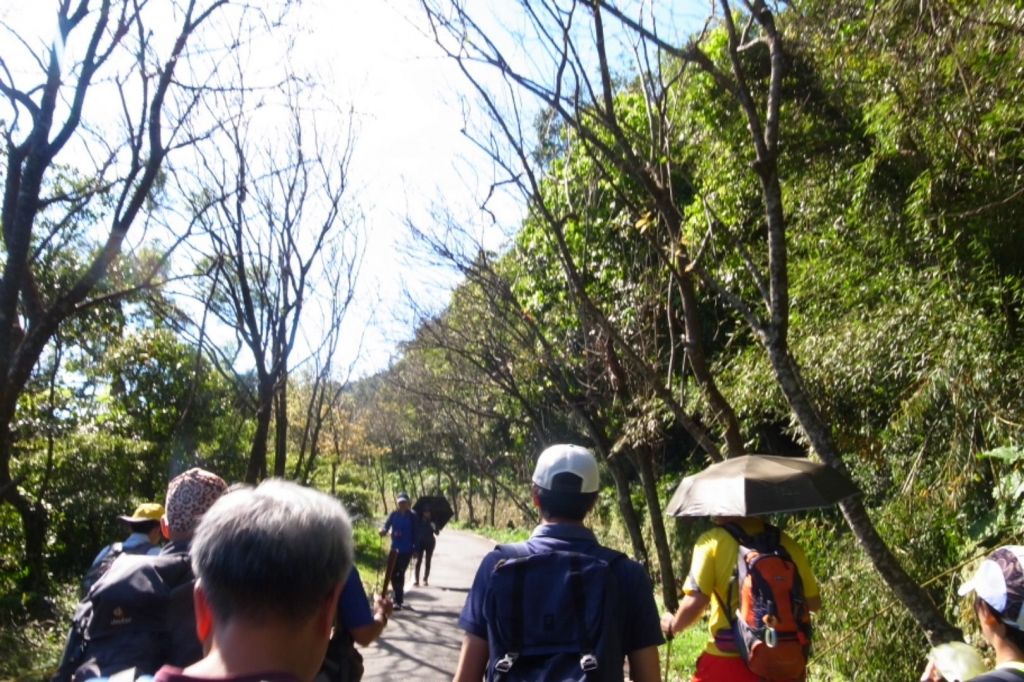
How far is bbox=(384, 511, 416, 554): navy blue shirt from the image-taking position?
16688 mm

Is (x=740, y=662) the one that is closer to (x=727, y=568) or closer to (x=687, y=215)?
(x=727, y=568)

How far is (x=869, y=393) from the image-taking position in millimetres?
8570

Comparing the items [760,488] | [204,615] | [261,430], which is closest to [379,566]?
[261,430]

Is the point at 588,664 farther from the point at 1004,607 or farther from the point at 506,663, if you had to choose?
the point at 1004,607

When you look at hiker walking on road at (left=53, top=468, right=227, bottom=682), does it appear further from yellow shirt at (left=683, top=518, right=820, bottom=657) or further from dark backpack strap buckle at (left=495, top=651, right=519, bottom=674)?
yellow shirt at (left=683, top=518, right=820, bottom=657)

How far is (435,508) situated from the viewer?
800 inches

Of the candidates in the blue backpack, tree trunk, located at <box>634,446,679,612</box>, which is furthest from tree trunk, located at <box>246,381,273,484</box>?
the blue backpack

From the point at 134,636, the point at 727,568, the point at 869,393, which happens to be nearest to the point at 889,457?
the point at 869,393

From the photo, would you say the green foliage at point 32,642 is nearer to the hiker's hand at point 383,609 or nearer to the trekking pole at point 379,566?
the hiker's hand at point 383,609

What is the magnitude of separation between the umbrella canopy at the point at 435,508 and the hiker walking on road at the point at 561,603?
16.1m

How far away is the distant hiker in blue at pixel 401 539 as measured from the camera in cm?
1606

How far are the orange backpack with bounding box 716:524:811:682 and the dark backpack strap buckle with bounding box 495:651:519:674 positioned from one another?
1.56 meters

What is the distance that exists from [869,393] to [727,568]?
4.67 metres

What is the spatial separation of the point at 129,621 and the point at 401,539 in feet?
45.1
